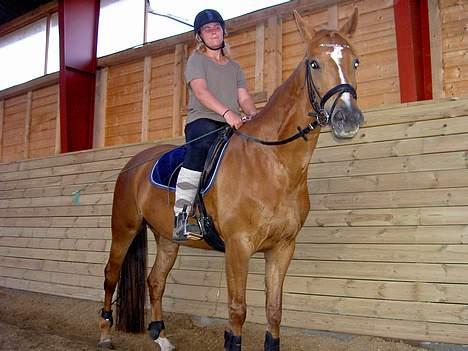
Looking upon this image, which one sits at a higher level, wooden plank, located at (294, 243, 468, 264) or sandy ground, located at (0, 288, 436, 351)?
wooden plank, located at (294, 243, 468, 264)

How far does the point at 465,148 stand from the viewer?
339 cm

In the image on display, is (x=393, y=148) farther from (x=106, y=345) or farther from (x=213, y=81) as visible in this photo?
(x=106, y=345)

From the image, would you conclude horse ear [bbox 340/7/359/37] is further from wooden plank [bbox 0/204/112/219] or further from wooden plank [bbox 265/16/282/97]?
wooden plank [bbox 0/204/112/219]

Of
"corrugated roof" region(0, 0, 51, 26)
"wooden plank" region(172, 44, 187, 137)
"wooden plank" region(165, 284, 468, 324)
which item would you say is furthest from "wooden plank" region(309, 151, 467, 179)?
"corrugated roof" region(0, 0, 51, 26)

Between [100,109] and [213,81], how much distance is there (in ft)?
18.9

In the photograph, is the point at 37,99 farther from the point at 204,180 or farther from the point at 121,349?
the point at 204,180

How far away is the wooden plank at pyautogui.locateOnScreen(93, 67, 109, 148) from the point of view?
8406 millimetres

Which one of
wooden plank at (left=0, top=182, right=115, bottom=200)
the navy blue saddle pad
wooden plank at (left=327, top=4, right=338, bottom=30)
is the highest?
wooden plank at (left=327, top=4, right=338, bottom=30)

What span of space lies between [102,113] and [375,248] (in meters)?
6.18

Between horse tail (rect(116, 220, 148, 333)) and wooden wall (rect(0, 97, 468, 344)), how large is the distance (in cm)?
75

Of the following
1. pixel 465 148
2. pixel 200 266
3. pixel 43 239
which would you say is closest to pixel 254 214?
pixel 465 148

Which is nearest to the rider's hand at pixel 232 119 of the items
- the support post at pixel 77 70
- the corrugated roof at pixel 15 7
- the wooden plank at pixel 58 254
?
the wooden plank at pixel 58 254

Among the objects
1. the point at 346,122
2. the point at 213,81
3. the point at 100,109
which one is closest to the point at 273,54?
the point at 213,81

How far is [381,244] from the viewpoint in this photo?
12.0ft
